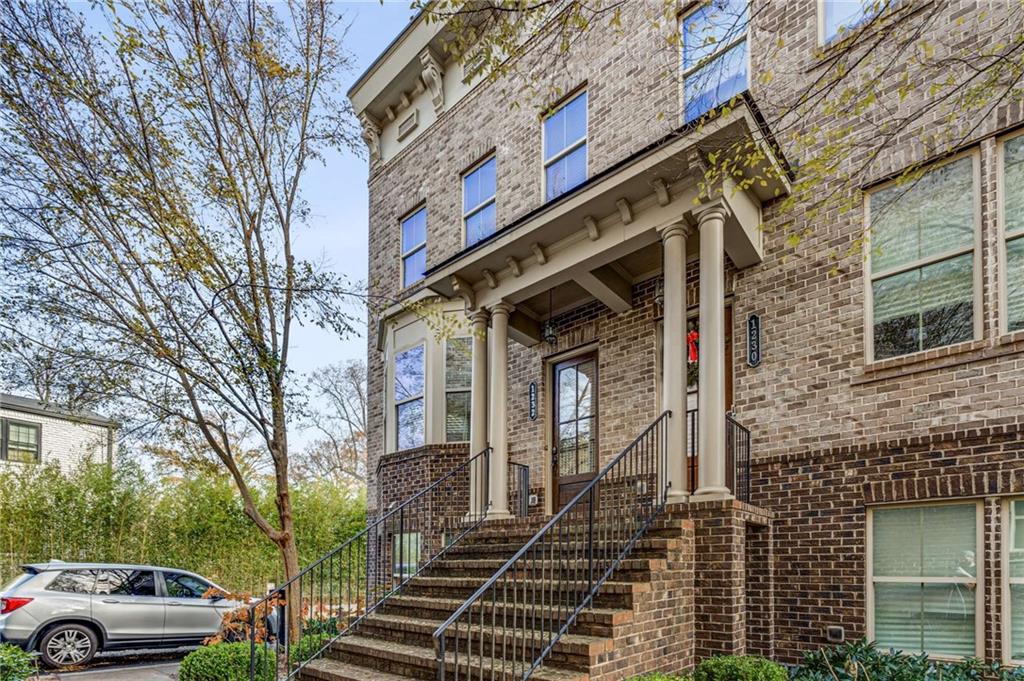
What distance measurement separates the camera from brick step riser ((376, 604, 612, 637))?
5156 millimetres

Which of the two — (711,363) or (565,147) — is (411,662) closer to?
(711,363)

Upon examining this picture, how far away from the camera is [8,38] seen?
27.3ft

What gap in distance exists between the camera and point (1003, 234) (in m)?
5.59

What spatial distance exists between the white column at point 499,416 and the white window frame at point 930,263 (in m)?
3.69

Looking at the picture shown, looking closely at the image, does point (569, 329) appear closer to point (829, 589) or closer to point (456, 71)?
point (829, 589)

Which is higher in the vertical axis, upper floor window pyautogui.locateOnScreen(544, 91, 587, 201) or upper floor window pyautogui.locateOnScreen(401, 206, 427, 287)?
upper floor window pyautogui.locateOnScreen(544, 91, 587, 201)

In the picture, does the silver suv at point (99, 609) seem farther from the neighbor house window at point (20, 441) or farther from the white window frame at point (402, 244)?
the neighbor house window at point (20, 441)

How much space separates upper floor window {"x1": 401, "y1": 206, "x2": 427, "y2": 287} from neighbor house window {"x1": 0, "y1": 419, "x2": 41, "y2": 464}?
12728 mm

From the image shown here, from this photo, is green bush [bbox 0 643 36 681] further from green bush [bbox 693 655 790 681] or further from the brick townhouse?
green bush [bbox 693 655 790 681]

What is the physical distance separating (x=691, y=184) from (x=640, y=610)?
→ 343cm

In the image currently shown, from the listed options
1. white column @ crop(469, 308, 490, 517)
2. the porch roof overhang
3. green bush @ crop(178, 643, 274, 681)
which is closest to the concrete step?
green bush @ crop(178, 643, 274, 681)

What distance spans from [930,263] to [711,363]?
1.92 m

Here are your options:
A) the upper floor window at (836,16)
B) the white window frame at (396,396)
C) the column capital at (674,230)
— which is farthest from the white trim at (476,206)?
the upper floor window at (836,16)

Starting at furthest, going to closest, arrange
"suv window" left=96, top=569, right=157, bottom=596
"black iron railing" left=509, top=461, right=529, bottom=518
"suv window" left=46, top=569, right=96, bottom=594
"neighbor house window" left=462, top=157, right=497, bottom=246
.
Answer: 1. "neighbor house window" left=462, top=157, right=497, bottom=246
2. "suv window" left=96, top=569, right=157, bottom=596
3. "suv window" left=46, top=569, right=96, bottom=594
4. "black iron railing" left=509, top=461, right=529, bottom=518
